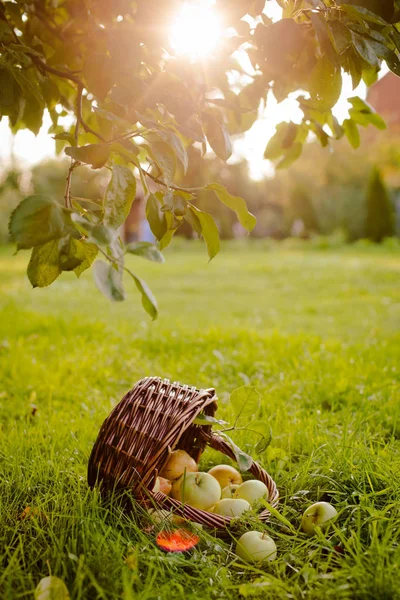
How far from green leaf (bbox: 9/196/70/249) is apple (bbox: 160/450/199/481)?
0.96m

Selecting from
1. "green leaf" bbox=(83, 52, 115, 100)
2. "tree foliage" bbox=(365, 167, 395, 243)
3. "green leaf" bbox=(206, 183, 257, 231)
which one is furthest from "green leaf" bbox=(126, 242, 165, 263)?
"tree foliage" bbox=(365, 167, 395, 243)

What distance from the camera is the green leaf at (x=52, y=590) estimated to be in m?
1.20

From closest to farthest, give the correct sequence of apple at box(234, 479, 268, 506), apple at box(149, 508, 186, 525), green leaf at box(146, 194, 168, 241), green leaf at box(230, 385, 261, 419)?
green leaf at box(146, 194, 168, 241) → apple at box(149, 508, 186, 525) → apple at box(234, 479, 268, 506) → green leaf at box(230, 385, 261, 419)

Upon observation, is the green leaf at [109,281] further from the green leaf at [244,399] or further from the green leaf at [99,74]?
the green leaf at [244,399]

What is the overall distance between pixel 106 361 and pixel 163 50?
2.35 metres

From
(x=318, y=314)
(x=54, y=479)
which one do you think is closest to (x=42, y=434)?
(x=54, y=479)

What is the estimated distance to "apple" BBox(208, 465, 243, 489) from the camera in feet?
5.84

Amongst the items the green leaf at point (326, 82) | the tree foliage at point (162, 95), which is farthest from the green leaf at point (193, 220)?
the green leaf at point (326, 82)

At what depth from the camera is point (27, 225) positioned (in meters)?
0.98

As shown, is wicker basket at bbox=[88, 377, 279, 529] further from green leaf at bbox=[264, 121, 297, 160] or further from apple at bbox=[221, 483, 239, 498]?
green leaf at bbox=[264, 121, 297, 160]

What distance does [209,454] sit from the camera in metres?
2.10

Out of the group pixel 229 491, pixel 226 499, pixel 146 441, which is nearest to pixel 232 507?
pixel 226 499

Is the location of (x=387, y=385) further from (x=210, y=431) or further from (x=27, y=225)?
(x=27, y=225)

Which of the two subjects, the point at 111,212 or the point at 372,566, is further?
the point at 372,566
